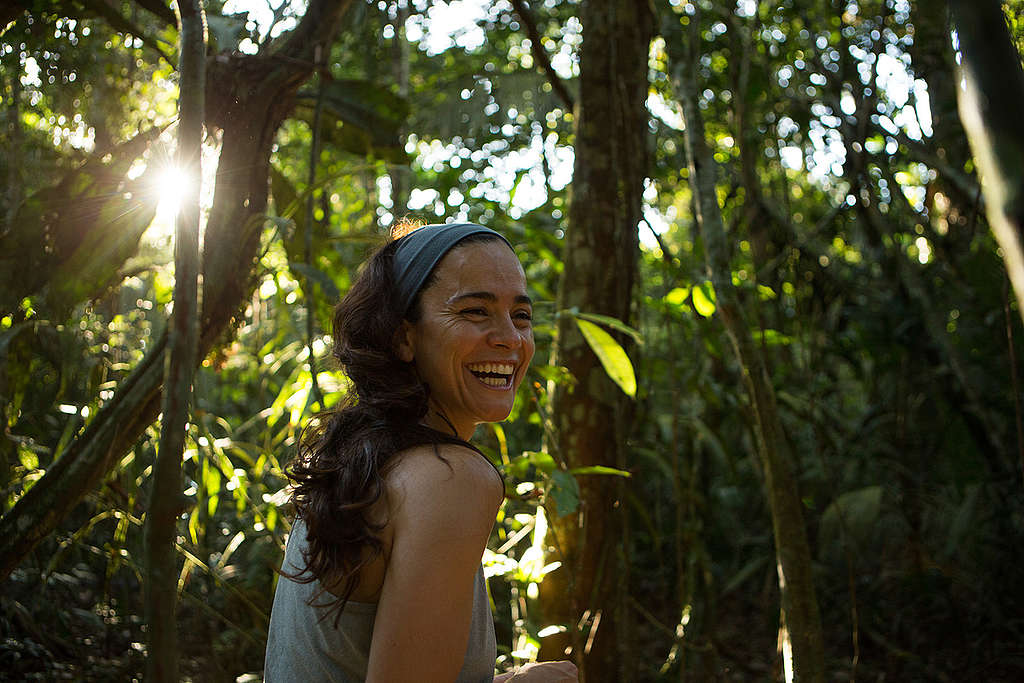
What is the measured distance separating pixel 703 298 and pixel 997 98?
6.57ft

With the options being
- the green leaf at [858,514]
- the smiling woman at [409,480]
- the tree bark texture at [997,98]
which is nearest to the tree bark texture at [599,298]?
the smiling woman at [409,480]

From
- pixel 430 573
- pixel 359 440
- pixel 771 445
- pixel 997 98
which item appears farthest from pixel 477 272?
Result: pixel 997 98

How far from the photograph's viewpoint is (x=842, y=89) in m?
4.91

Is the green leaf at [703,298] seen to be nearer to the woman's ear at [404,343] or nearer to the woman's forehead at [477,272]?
the woman's forehead at [477,272]

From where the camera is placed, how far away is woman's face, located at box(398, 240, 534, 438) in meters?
1.38

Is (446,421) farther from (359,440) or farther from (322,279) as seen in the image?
(322,279)

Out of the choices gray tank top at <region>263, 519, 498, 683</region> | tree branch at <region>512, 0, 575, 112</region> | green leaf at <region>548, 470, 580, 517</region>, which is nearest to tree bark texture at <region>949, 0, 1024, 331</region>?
gray tank top at <region>263, 519, 498, 683</region>

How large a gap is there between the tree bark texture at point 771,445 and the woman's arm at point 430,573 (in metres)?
1.05

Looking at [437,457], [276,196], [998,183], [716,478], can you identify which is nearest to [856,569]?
[716,478]

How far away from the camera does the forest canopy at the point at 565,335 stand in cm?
191

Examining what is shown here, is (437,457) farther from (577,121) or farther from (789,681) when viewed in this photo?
(577,121)

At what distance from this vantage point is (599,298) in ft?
7.80

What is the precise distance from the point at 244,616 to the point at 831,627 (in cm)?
307

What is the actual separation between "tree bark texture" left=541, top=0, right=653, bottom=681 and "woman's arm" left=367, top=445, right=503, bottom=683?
3.47 ft
